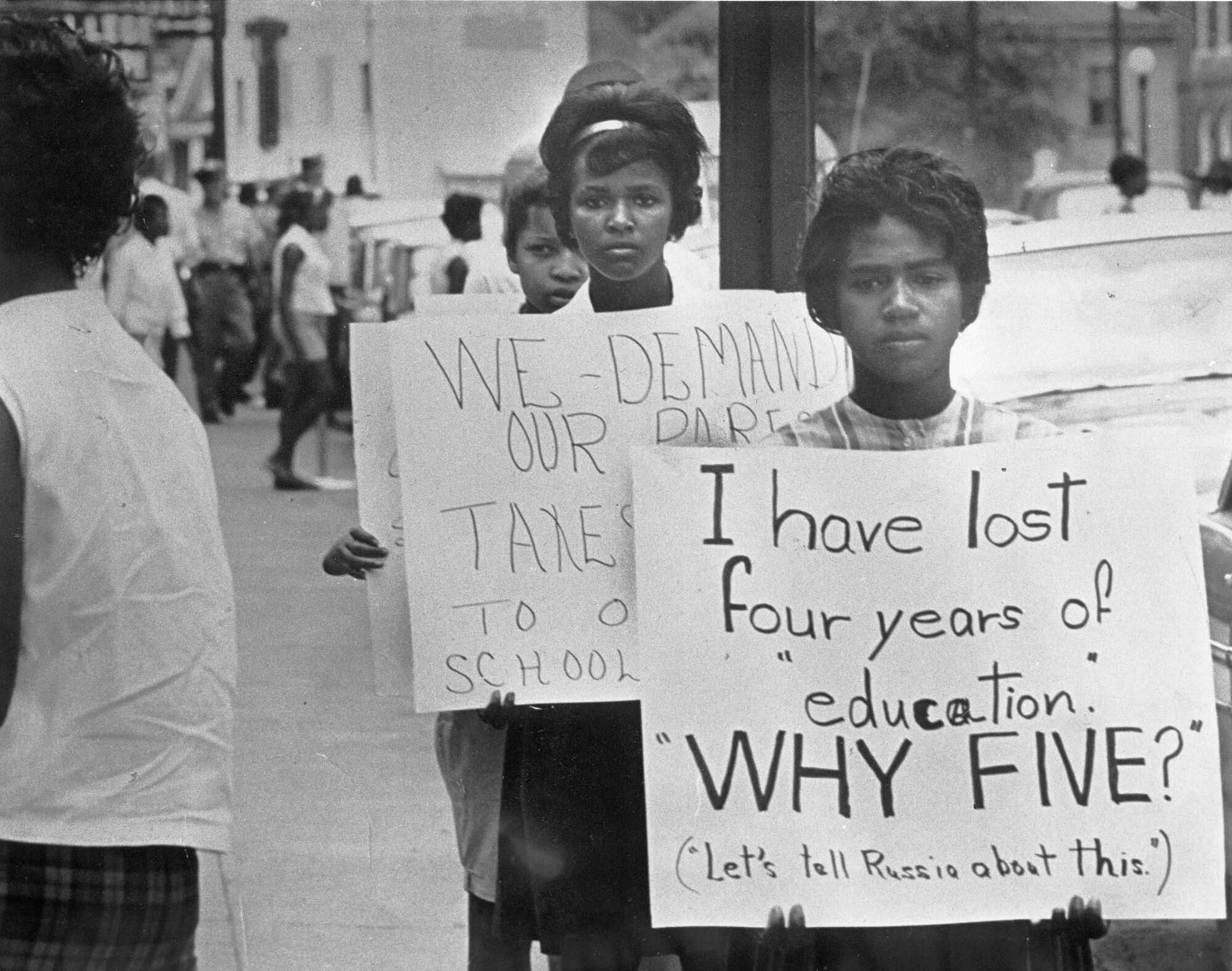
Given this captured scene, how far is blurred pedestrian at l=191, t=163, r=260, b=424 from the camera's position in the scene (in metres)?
7.78

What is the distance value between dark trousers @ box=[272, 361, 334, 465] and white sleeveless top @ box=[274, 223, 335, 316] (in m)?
0.21

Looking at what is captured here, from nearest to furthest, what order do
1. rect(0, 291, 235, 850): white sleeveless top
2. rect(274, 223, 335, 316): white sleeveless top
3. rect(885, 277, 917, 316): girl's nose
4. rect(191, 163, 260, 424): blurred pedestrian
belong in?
rect(0, 291, 235, 850): white sleeveless top < rect(885, 277, 917, 316): girl's nose < rect(274, 223, 335, 316): white sleeveless top < rect(191, 163, 260, 424): blurred pedestrian

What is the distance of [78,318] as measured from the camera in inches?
89.0

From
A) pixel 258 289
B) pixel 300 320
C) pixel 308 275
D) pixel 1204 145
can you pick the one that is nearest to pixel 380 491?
pixel 1204 145

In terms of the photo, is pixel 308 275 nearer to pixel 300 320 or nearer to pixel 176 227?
pixel 300 320

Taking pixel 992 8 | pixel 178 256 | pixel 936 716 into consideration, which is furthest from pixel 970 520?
pixel 178 256

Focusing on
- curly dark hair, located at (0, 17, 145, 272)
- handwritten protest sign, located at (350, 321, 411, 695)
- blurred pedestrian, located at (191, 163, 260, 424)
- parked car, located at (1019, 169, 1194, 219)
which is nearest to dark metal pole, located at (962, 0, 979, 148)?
parked car, located at (1019, 169, 1194, 219)

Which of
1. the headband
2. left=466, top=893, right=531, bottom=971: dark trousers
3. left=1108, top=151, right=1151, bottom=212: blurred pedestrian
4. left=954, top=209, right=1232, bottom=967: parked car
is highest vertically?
the headband

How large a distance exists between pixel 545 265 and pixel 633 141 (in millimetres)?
294

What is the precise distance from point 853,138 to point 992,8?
322 mm

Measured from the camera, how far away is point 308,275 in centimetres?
458

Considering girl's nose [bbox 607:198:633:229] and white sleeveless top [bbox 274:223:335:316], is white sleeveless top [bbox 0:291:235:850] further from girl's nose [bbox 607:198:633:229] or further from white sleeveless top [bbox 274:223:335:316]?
white sleeveless top [bbox 274:223:335:316]

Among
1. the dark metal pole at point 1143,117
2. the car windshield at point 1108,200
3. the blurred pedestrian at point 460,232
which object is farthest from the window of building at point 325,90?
the dark metal pole at point 1143,117

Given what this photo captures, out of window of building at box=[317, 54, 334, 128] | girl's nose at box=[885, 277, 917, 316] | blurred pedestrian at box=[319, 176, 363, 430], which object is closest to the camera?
girl's nose at box=[885, 277, 917, 316]
